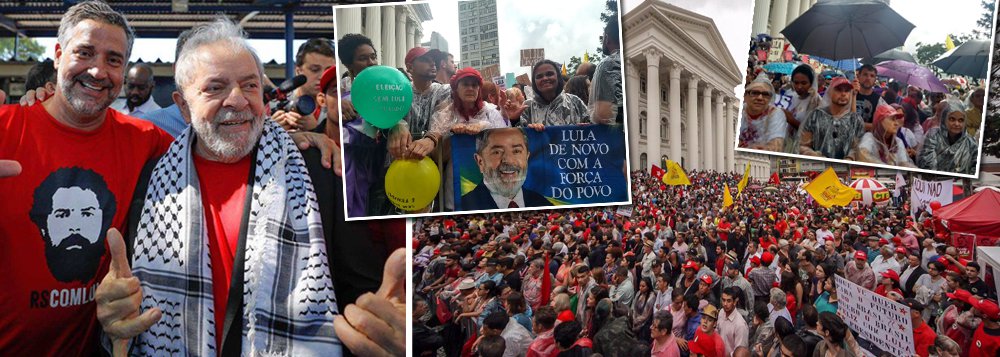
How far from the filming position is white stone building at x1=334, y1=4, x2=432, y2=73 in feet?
11.2

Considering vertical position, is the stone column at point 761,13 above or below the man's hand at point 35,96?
above

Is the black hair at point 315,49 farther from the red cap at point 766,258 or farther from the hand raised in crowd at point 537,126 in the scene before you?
the red cap at point 766,258

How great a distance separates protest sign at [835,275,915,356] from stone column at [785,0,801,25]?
1.74 m

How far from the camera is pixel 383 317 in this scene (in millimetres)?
3062

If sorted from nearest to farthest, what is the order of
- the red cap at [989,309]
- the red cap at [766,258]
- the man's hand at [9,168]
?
the man's hand at [9,168], the red cap at [989,309], the red cap at [766,258]

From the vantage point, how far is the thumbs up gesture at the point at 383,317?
3.01 metres

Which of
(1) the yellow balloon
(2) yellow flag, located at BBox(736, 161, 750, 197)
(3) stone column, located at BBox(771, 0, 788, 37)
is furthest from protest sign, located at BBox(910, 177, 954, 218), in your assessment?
(1) the yellow balloon

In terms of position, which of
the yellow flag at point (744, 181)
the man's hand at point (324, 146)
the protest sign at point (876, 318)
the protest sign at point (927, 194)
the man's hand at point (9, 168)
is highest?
the man's hand at point (324, 146)

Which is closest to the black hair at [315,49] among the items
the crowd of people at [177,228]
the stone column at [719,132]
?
the crowd of people at [177,228]

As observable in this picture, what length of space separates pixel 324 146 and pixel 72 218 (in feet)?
3.59

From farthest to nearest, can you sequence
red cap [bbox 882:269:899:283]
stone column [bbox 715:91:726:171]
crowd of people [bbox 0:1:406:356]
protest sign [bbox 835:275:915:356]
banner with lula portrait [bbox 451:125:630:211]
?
red cap [bbox 882:269:899:283], stone column [bbox 715:91:726:171], protest sign [bbox 835:275:915:356], banner with lula portrait [bbox 451:125:630:211], crowd of people [bbox 0:1:406:356]

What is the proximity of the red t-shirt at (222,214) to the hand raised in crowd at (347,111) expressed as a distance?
0.58 meters

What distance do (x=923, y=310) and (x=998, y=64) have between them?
1.79 m

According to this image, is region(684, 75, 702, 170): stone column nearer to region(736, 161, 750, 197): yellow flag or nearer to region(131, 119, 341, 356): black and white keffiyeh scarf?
region(736, 161, 750, 197): yellow flag
